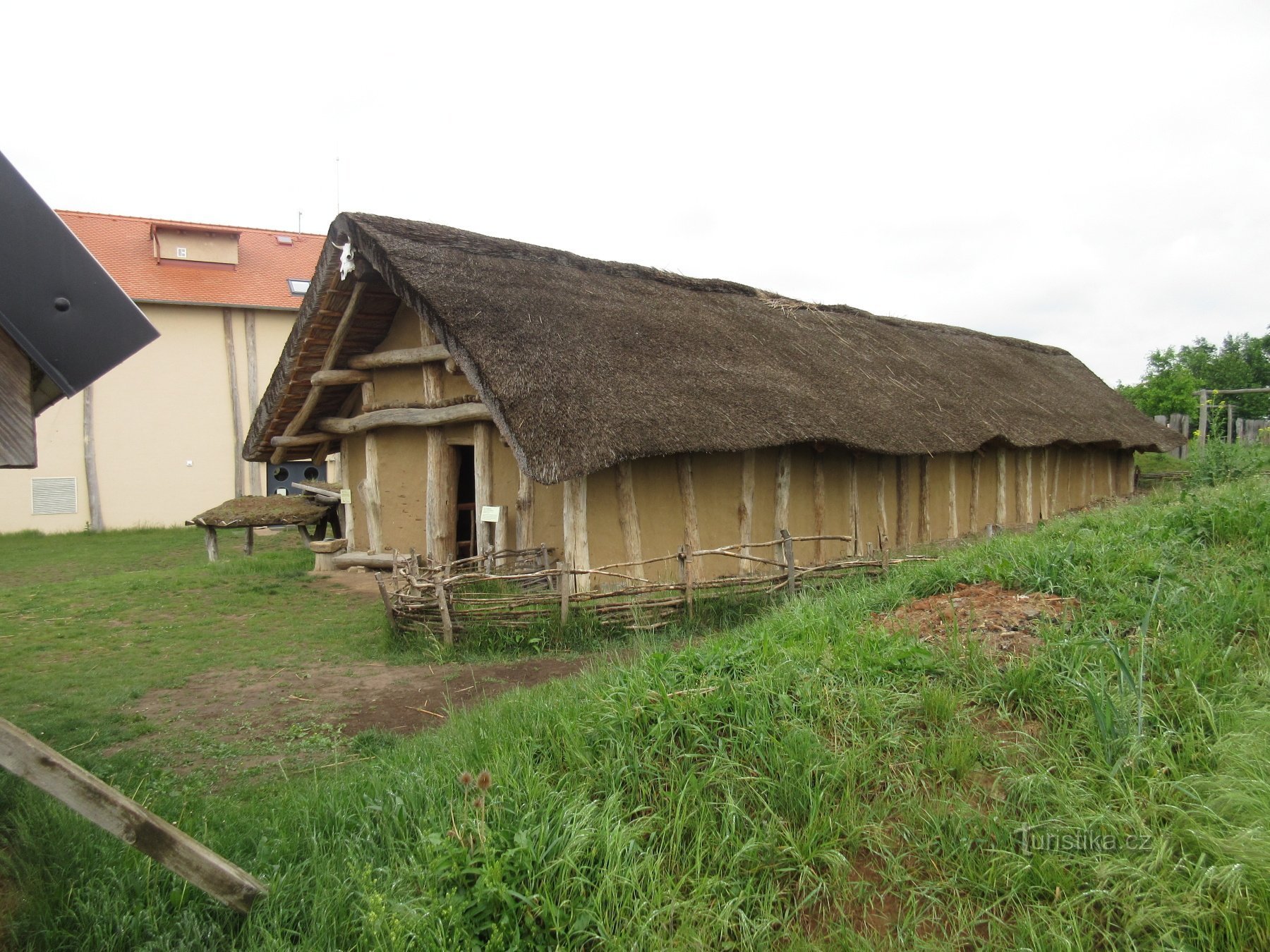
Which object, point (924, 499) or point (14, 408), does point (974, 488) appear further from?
point (14, 408)

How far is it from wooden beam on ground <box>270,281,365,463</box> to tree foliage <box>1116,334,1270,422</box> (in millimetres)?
24431

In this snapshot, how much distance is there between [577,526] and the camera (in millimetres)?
8203

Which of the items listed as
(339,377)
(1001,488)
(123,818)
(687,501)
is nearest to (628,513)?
(687,501)

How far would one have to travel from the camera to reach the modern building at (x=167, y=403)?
17922mm

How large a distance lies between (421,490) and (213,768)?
241 inches

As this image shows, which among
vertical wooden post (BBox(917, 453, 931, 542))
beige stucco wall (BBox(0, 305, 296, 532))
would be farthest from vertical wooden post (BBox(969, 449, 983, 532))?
beige stucco wall (BBox(0, 305, 296, 532))

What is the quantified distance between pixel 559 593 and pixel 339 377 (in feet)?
17.5

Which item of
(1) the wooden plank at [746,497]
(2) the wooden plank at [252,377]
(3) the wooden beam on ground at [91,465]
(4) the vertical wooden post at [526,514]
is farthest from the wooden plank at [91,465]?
(1) the wooden plank at [746,497]

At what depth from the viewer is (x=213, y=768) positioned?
14.5 ft

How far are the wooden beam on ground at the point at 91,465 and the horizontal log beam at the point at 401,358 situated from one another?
10.8 meters

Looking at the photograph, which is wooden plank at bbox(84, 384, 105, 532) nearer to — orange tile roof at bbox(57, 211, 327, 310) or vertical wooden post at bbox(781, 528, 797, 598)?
orange tile roof at bbox(57, 211, 327, 310)

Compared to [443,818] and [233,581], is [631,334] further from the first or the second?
[443,818]

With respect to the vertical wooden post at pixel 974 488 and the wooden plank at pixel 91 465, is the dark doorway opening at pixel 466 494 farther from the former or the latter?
the wooden plank at pixel 91 465

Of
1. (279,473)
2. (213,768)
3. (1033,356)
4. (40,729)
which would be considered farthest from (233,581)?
(1033,356)
